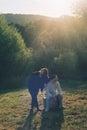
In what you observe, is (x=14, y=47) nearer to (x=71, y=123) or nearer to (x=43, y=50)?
(x=43, y=50)

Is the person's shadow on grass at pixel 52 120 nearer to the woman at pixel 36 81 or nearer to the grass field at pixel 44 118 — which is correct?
the grass field at pixel 44 118

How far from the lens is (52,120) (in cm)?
1672

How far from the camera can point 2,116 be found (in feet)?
61.0

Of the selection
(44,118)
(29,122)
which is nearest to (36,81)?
(44,118)

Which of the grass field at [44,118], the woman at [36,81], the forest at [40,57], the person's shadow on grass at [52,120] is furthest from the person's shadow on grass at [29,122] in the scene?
the forest at [40,57]

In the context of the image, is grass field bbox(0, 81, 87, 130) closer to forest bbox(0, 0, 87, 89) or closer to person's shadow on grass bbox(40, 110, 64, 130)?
person's shadow on grass bbox(40, 110, 64, 130)

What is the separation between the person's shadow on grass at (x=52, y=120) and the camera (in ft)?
51.4

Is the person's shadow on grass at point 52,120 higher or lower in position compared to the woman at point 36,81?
lower

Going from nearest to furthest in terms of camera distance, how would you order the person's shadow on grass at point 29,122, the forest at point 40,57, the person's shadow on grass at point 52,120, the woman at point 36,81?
1. the person's shadow on grass at point 52,120
2. the person's shadow on grass at point 29,122
3. the woman at point 36,81
4. the forest at point 40,57

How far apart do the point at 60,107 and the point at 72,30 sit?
34.1 metres

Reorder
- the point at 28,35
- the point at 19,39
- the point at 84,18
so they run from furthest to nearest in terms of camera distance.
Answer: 1. the point at 28,35
2. the point at 84,18
3. the point at 19,39

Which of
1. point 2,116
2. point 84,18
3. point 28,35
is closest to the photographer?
point 2,116

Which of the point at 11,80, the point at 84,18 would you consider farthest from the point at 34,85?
the point at 84,18

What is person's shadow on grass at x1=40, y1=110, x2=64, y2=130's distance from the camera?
15680 mm
